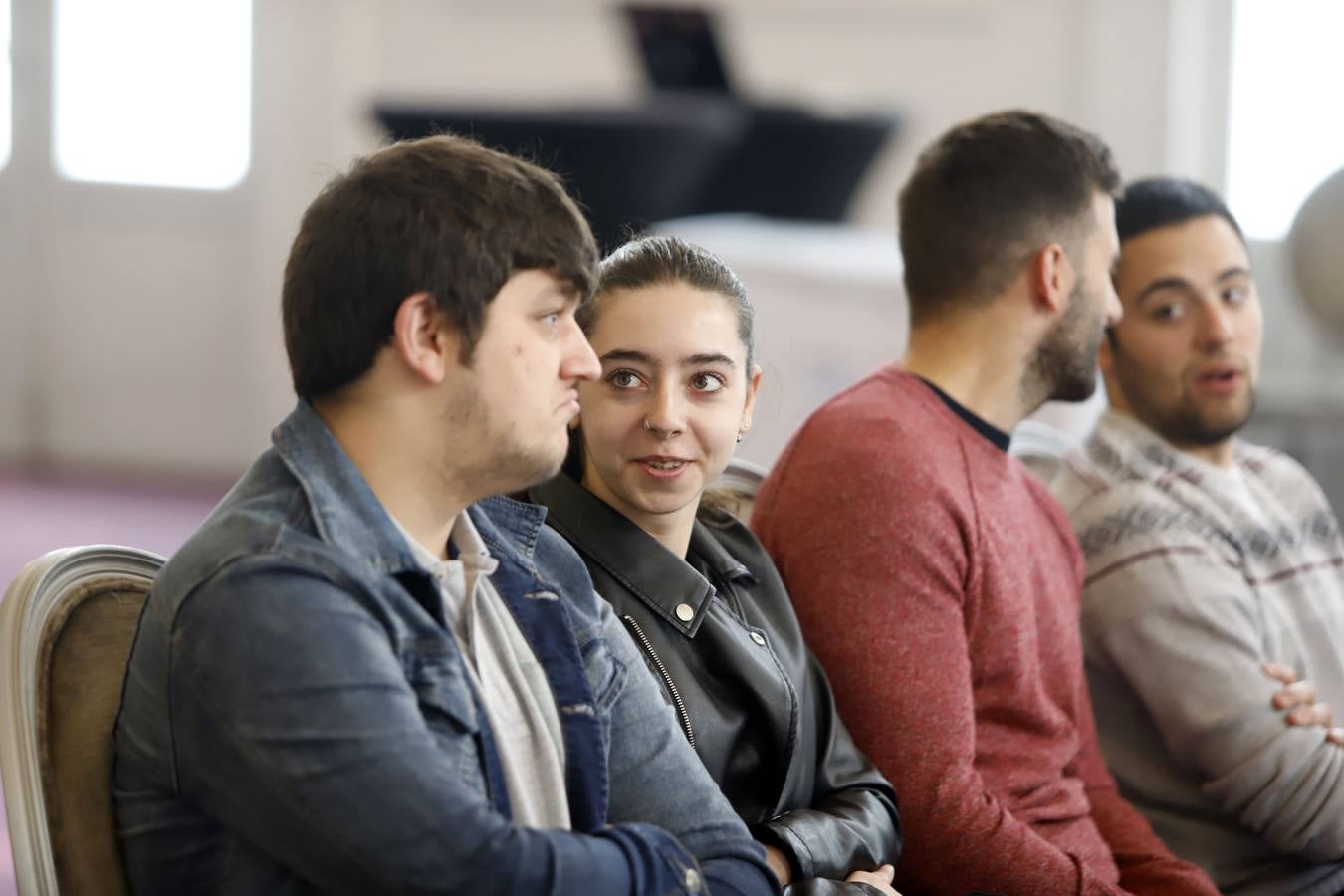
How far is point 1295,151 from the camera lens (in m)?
4.67

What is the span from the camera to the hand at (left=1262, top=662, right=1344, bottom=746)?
1.66 meters

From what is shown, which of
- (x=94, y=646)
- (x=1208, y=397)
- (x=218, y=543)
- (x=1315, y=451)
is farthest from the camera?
(x=1315, y=451)

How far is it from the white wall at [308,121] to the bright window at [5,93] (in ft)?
0.10

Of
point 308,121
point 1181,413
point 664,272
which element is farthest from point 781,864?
point 308,121

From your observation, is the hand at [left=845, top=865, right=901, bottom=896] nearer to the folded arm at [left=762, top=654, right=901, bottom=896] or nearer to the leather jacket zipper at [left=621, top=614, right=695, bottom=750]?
the folded arm at [left=762, top=654, right=901, bottom=896]

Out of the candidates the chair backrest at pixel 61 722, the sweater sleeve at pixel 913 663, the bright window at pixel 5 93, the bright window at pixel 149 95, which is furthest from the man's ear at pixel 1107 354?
the bright window at pixel 5 93

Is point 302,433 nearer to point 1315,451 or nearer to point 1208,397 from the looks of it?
point 1208,397

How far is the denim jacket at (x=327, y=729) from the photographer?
35.6 inches

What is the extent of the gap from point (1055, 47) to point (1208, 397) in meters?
3.21

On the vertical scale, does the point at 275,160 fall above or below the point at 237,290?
above

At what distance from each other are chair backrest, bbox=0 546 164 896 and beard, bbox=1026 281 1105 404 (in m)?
0.99

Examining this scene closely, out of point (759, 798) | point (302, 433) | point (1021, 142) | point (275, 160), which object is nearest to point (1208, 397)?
point (1021, 142)

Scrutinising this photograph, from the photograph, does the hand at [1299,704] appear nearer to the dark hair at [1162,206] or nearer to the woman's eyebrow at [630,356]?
the dark hair at [1162,206]

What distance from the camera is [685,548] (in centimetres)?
137
